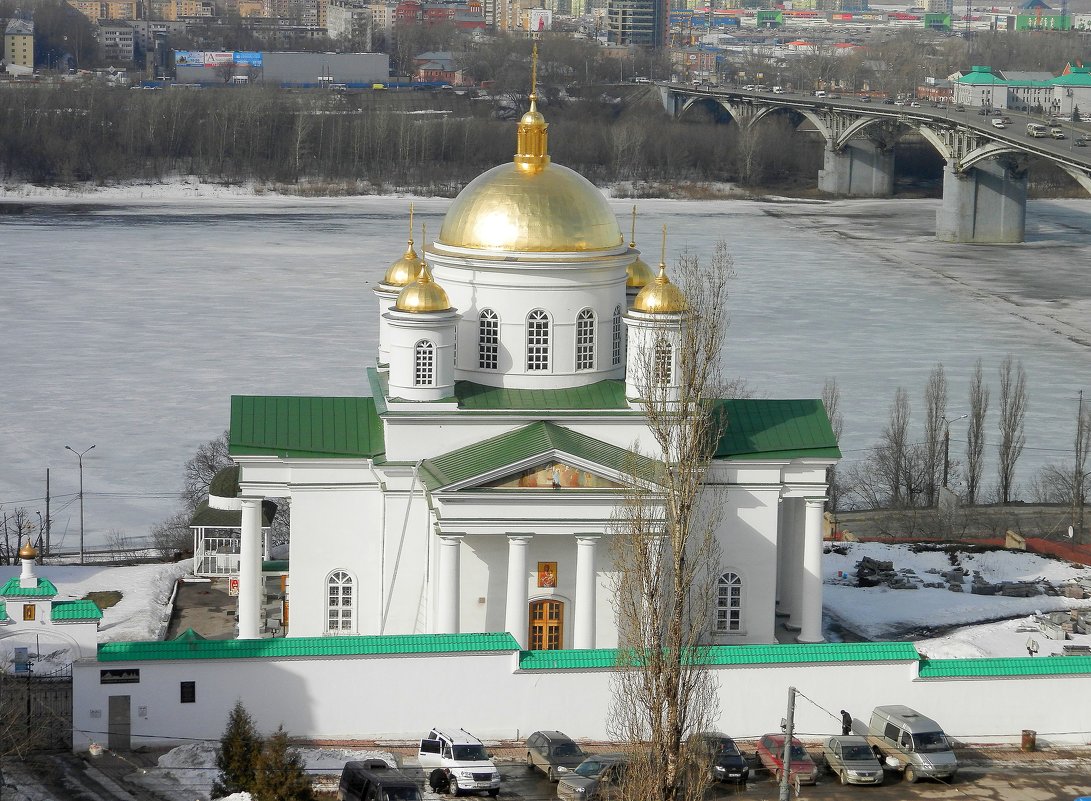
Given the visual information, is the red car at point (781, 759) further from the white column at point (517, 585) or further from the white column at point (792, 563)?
the white column at point (792, 563)

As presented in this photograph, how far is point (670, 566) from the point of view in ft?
86.5

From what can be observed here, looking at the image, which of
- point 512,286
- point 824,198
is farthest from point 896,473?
point 824,198

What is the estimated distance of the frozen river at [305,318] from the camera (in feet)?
142

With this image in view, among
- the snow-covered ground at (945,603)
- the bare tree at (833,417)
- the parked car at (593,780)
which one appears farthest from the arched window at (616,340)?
the bare tree at (833,417)

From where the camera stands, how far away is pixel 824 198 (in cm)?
10750

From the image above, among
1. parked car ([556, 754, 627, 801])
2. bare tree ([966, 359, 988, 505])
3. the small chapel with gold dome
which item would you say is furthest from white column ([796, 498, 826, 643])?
bare tree ([966, 359, 988, 505])

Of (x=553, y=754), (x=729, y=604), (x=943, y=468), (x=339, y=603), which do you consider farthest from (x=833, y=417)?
(x=553, y=754)

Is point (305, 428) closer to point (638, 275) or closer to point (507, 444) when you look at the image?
point (507, 444)

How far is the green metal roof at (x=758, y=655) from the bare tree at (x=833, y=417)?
12.2 metres

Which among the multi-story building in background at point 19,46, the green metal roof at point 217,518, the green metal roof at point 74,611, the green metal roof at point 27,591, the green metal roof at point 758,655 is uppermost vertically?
the multi-story building in background at point 19,46

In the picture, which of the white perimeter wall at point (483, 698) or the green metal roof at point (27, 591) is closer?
the white perimeter wall at point (483, 698)

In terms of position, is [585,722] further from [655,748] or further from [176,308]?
[176,308]

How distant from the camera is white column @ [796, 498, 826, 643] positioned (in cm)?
2733

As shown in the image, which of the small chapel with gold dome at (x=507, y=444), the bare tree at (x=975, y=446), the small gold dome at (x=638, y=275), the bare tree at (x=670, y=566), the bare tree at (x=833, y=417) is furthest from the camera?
the bare tree at (x=975, y=446)
